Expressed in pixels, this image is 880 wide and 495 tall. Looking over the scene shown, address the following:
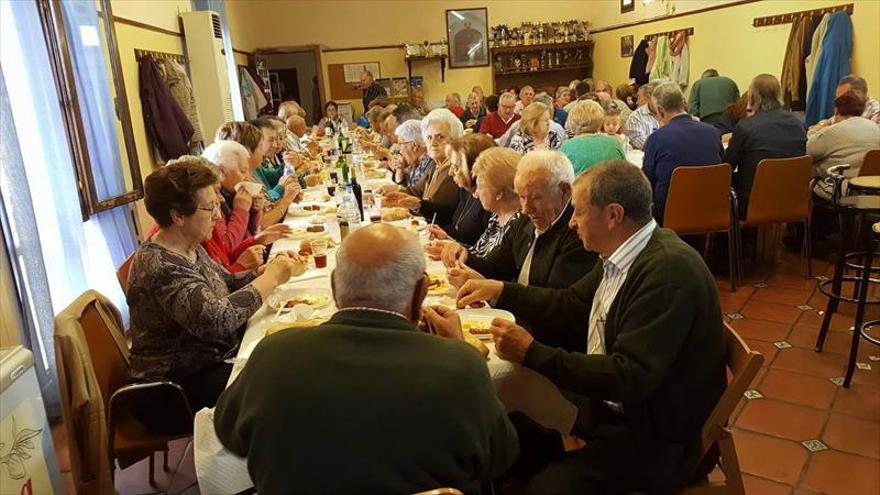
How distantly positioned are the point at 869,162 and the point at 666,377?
11.0 ft

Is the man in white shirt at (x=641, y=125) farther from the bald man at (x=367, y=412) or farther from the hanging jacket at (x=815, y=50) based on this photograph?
the bald man at (x=367, y=412)

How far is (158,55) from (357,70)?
6.33 m

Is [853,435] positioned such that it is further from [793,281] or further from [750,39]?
[750,39]

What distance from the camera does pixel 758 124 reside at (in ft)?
13.9

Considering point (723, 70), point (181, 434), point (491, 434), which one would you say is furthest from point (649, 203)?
point (723, 70)

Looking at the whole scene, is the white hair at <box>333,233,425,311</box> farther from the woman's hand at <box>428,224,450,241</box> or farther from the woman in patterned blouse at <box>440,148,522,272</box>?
the woman's hand at <box>428,224,450,241</box>

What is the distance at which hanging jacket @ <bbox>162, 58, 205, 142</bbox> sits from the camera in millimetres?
5184

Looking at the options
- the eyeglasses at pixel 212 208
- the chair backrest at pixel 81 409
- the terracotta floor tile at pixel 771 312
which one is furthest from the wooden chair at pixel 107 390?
the terracotta floor tile at pixel 771 312

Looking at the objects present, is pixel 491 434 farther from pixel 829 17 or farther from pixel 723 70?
pixel 723 70

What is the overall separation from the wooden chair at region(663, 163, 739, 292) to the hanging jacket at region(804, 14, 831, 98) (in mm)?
3400

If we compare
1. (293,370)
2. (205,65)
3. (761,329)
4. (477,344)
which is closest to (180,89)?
(205,65)

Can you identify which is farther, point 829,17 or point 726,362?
point 829,17

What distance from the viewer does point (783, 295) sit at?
3928mm

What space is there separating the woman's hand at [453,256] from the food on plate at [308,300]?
1.76ft
